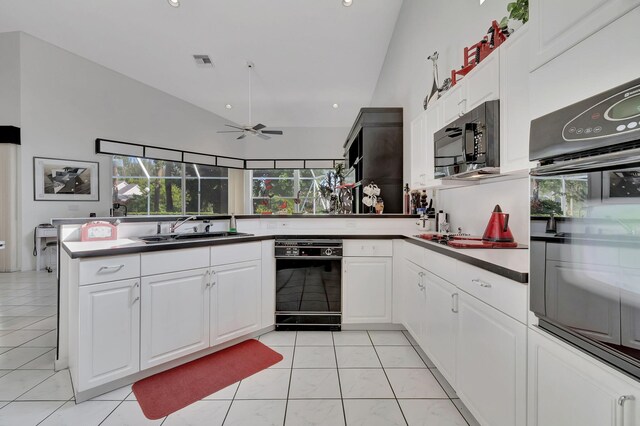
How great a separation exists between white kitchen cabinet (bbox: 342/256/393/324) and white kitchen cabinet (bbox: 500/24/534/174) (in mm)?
1422

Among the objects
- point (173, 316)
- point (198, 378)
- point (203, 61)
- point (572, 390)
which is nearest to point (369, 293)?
point (198, 378)

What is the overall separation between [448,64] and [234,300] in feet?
9.45

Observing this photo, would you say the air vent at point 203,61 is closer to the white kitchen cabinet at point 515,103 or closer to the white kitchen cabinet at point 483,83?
the white kitchen cabinet at point 483,83

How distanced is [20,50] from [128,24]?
235 cm

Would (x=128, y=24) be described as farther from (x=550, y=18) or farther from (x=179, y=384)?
(x=550, y=18)

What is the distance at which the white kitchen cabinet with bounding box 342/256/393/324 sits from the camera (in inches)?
107

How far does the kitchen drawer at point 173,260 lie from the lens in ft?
6.19

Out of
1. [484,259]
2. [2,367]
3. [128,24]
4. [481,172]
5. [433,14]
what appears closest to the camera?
[484,259]

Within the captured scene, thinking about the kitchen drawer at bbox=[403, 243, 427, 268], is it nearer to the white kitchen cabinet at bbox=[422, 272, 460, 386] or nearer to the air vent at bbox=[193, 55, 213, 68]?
the white kitchen cabinet at bbox=[422, 272, 460, 386]

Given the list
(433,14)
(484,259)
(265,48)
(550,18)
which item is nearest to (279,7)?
(265,48)

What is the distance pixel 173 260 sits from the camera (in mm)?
Result: 2004

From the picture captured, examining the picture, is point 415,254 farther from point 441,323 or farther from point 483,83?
point 483,83

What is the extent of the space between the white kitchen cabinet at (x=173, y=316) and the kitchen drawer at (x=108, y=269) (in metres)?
0.12

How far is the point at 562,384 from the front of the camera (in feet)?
2.99
